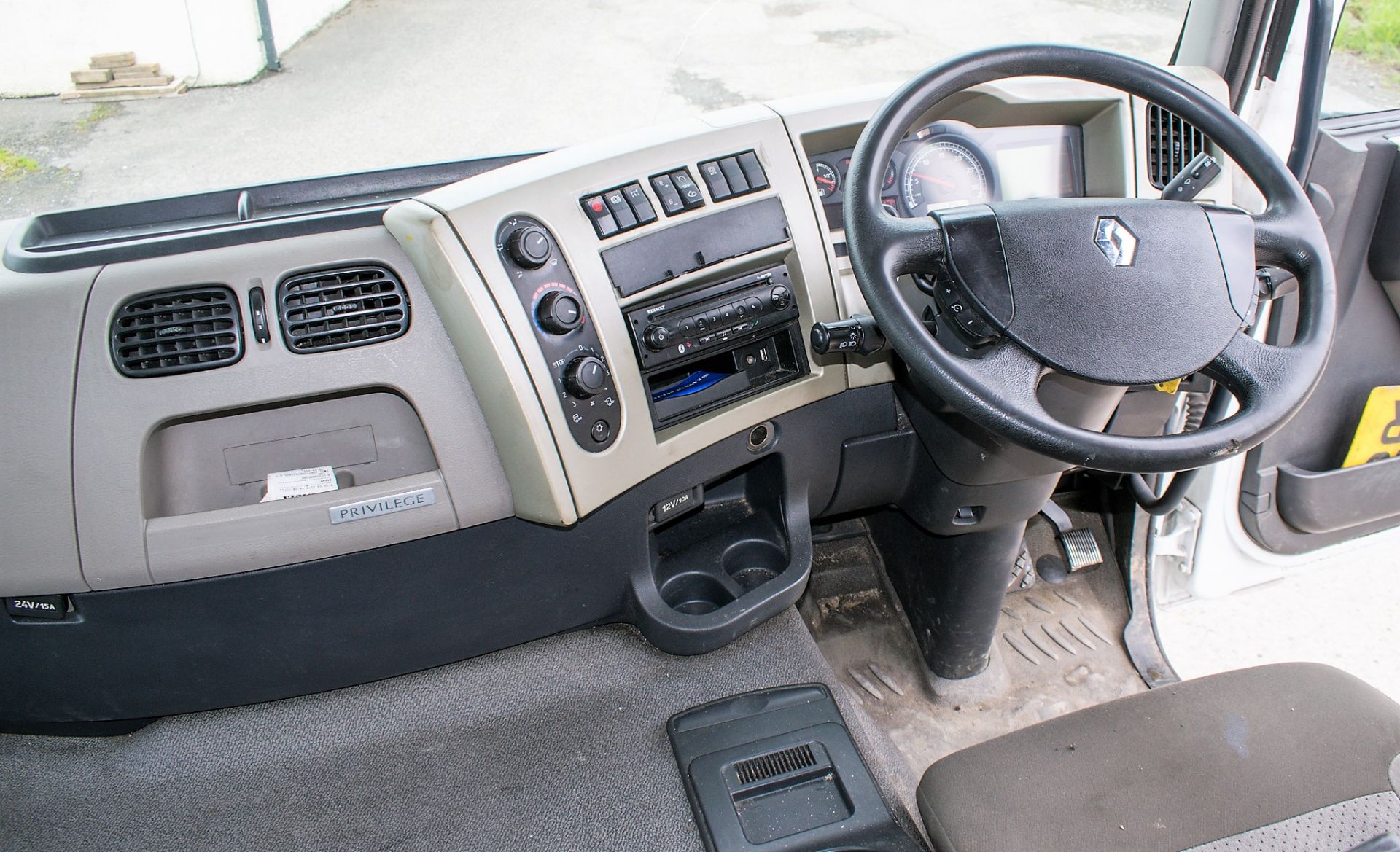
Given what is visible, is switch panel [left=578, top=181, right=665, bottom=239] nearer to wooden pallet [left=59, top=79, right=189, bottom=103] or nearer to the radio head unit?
the radio head unit

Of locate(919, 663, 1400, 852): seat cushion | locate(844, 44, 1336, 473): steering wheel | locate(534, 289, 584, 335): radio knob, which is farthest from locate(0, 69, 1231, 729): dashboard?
locate(919, 663, 1400, 852): seat cushion

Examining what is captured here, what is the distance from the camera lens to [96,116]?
1248 mm

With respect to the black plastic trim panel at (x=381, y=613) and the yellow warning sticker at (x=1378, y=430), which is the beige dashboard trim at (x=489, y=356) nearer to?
the black plastic trim panel at (x=381, y=613)

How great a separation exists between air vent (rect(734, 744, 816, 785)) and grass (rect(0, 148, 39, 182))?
1.29 meters

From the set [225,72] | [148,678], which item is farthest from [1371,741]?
[225,72]

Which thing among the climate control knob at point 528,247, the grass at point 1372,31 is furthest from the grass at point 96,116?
the grass at point 1372,31

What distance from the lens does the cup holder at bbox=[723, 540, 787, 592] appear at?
66.0 inches

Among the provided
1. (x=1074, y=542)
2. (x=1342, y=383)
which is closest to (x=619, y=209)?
(x=1074, y=542)

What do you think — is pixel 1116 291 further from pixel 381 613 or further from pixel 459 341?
pixel 381 613

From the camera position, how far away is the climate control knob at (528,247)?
47.9 inches

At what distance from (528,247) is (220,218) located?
508mm

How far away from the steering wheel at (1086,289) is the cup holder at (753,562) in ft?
2.00

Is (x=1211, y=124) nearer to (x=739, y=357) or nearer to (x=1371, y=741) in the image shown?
(x=739, y=357)

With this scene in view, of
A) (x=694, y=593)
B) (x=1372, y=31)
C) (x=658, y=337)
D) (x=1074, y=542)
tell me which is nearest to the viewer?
(x=658, y=337)
